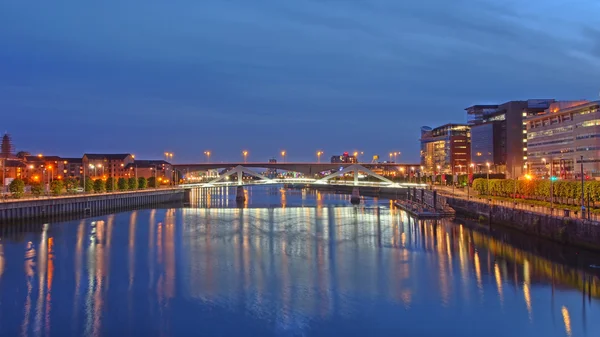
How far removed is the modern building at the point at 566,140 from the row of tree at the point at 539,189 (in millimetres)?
10691

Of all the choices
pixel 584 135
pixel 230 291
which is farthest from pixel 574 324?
pixel 584 135

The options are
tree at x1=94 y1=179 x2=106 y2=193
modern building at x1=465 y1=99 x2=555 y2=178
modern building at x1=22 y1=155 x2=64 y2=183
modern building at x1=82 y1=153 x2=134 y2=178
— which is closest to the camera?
tree at x1=94 y1=179 x2=106 y2=193

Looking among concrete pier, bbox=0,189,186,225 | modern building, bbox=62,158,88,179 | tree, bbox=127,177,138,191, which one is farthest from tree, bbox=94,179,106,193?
modern building, bbox=62,158,88,179

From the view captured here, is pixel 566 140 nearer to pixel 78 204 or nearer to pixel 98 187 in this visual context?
pixel 98 187

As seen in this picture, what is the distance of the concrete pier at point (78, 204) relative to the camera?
136 feet

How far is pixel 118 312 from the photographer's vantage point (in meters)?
17.6

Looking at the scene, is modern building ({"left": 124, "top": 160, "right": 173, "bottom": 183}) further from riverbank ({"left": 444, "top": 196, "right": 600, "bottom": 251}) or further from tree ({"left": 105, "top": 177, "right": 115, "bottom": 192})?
riverbank ({"left": 444, "top": 196, "right": 600, "bottom": 251})

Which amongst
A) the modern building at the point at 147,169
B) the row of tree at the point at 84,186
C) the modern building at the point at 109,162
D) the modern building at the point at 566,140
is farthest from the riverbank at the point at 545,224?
the modern building at the point at 109,162

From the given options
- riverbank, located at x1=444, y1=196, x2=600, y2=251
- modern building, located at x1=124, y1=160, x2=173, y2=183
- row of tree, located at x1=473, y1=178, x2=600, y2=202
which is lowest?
riverbank, located at x1=444, y1=196, x2=600, y2=251

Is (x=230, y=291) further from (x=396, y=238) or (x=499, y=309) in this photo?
(x=396, y=238)

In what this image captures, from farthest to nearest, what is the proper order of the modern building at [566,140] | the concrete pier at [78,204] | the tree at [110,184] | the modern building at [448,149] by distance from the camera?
the modern building at [448,149], the tree at [110,184], the modern building at [566,140], the concrete pier at [78,204]

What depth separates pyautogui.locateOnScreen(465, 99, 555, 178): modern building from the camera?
96625mm

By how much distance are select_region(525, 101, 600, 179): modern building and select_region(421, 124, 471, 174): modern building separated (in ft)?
94.6

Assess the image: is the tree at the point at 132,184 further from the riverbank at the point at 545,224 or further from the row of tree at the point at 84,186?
the riverbank at the point at 545,224
